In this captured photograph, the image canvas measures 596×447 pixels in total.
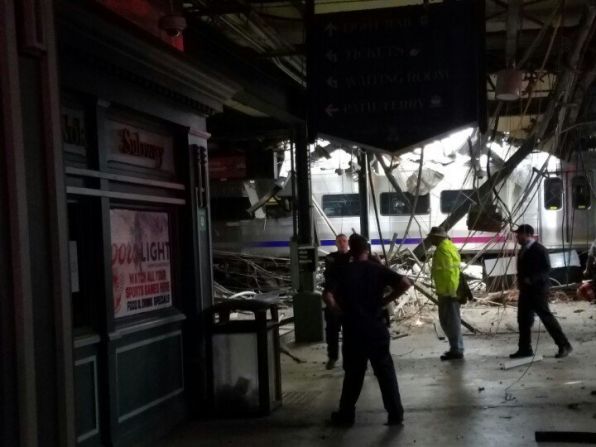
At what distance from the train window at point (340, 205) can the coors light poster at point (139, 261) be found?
40.5 ft

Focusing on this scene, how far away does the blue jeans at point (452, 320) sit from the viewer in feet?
32.2

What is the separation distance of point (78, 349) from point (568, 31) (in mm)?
7046

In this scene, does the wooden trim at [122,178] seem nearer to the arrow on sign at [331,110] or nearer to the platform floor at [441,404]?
the arrow on sign at [331,110]

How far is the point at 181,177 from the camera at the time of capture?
7.16 meters

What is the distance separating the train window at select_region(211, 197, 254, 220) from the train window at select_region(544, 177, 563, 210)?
23.4ft

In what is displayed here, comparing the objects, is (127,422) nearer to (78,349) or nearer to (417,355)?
(78,349)

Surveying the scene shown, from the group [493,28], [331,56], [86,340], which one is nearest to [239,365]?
[86,340]

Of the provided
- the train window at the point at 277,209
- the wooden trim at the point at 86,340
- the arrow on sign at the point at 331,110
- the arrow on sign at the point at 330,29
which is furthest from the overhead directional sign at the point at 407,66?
the train window at the point at 277,209

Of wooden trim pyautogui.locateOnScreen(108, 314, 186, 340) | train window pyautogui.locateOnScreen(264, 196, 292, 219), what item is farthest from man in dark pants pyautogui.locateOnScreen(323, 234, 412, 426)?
train window pyautogui.locateOnScreen(264, 196, 292, 219)

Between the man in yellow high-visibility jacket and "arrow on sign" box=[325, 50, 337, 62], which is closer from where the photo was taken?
"arrow on sign" box=[325, 50, 337, 62]

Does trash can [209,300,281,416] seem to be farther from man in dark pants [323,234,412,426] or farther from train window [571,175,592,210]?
train window [571,175,592,210]

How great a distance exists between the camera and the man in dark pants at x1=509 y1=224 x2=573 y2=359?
30.0 feet

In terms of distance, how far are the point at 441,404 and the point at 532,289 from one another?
262cm

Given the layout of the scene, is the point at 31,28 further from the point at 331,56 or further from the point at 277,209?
the point at 277,209
